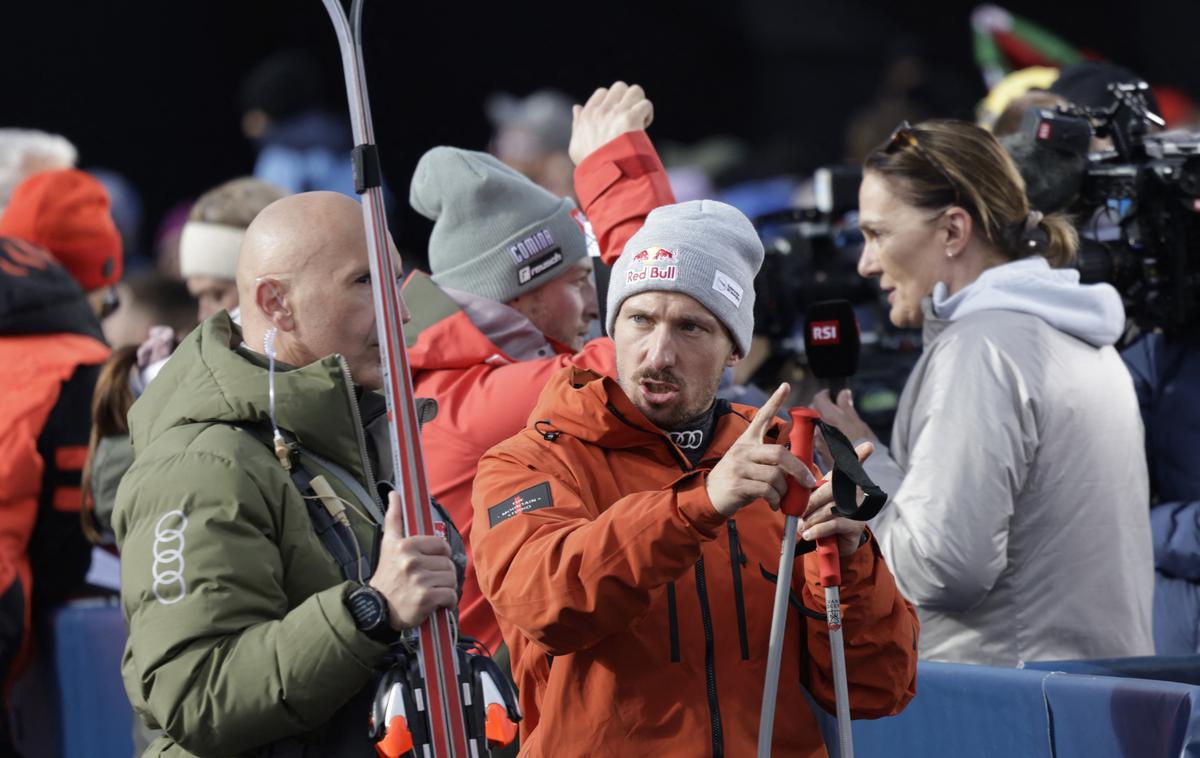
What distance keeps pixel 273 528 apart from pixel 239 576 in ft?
0.37

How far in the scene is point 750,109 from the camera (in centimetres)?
1102

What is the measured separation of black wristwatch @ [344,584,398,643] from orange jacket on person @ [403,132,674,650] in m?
0.99

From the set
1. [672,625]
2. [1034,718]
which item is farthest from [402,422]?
[1034,718]

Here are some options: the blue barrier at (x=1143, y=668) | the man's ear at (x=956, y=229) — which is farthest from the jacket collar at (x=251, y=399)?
the man's ear at (x=956, y=229)

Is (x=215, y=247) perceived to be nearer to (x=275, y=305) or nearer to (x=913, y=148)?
(x=913, y=148)

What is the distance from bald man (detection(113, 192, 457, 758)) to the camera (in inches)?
95.8

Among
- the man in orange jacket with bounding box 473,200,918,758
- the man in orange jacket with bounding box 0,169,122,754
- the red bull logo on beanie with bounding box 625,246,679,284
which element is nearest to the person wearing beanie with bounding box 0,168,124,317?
the man in orange jacket with bounding box 0,169,122,754

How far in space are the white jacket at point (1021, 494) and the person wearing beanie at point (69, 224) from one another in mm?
2841

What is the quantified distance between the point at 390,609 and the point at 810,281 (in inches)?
97.1

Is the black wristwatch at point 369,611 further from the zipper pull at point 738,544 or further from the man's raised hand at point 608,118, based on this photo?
the man's raised hand at point 608,118

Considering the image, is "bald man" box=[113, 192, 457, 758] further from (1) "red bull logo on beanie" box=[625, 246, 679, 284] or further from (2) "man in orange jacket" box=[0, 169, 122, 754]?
(2) "man in orange jacket" box=[0, 169, 122, 754]

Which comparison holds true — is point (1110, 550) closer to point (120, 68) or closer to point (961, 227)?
point (961, 227)

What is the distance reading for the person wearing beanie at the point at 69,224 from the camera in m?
5.30

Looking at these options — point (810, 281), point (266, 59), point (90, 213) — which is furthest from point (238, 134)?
point (810, 281)
